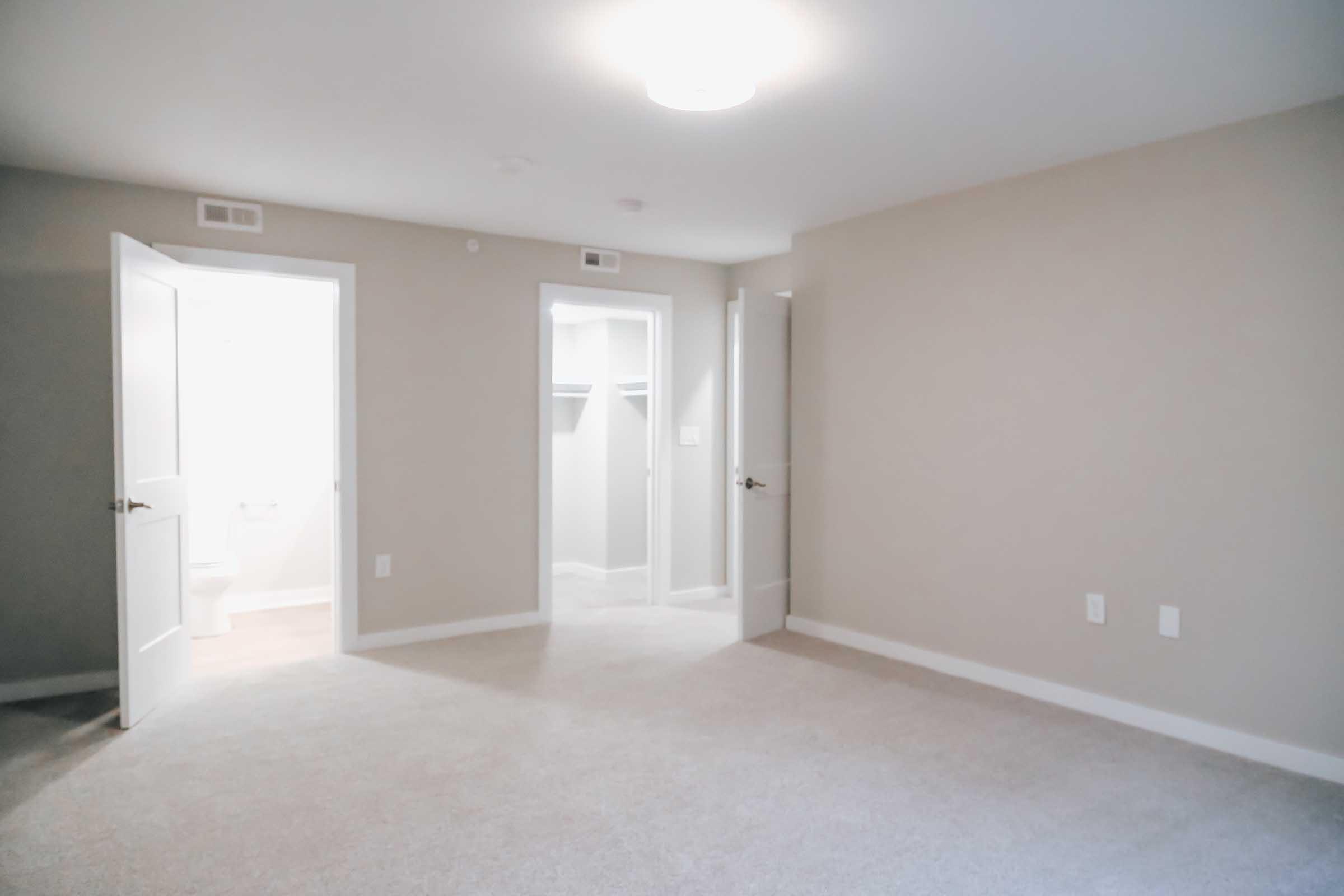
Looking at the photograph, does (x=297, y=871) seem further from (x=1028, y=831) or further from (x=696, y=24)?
(x=696, y=24)

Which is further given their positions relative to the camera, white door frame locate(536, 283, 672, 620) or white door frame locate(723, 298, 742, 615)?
white door frame locate(723, 298, 742, 615)

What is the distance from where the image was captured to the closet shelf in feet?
22.5

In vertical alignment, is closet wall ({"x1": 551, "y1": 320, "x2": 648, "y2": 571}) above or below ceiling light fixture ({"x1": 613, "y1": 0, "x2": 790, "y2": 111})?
below

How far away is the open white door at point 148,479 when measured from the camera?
330cm

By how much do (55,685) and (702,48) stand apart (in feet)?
12.8

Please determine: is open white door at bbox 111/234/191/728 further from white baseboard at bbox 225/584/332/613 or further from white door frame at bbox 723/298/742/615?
white door frame at bbox 723/298/742/615

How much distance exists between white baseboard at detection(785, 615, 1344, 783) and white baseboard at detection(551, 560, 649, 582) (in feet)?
7.72

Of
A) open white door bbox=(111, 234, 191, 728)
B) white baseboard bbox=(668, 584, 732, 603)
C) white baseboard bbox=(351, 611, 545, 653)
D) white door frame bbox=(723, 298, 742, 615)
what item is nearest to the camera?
open white door bbox=(111, 234, 191, 728)

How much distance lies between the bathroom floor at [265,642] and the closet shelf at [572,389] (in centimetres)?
244

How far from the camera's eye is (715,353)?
5930 millimetres

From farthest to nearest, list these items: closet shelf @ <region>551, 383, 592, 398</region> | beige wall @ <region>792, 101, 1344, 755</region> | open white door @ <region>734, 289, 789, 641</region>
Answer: closet shelf @ <region>551, 383, 592, 398</region>
open white door @ <region>734, 289, 789, 641</region>
beige wall @ <region>792, 101, 1344, 755</region>

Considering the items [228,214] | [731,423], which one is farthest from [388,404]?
[731,423]

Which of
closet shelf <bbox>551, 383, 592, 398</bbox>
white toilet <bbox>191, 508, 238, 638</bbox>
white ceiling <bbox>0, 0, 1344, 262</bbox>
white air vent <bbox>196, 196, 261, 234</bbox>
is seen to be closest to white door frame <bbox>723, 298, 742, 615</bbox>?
closet shelf <bbox>551, 383, 592, 398</bbox>

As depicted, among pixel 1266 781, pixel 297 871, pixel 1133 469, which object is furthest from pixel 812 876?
pixel 1133 469
